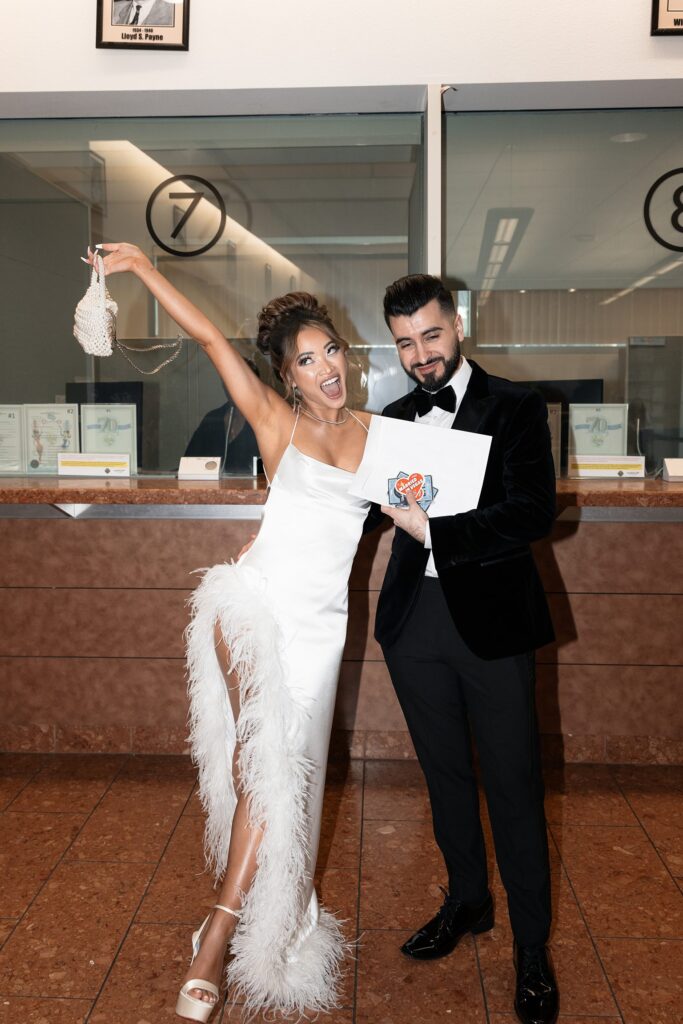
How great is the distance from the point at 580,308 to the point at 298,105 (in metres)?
1.62

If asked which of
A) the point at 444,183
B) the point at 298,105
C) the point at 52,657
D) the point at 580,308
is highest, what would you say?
the point at 298,105

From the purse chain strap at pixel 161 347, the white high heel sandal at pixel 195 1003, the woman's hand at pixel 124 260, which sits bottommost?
the white high heel sandal at pixel 195 1003

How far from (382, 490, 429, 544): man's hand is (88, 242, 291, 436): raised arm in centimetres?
39

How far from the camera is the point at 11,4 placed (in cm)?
381

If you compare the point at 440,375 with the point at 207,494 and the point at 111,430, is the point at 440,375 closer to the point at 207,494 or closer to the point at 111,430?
the point at 207,494

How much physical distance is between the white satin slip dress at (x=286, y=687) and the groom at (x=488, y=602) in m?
0.17

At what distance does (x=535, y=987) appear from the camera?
2.09 meters

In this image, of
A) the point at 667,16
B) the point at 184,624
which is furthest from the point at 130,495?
the point at 667,16

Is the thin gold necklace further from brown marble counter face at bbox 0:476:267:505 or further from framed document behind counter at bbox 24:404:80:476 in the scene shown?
framed document behind counter at bbox 24:404:80:476

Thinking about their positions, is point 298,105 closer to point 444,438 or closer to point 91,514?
point 91,514

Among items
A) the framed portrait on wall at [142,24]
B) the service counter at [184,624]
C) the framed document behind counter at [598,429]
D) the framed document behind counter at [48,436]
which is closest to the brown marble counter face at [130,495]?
the service counter at [184,624]

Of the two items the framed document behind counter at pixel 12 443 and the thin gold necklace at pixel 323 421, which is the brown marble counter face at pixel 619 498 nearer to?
the thin gold necklace at pixel 323 421

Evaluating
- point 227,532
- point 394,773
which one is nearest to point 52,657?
point 227,532

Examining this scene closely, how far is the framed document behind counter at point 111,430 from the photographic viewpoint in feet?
14.0
